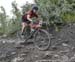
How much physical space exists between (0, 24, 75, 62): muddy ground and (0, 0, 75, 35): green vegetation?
0.60 m

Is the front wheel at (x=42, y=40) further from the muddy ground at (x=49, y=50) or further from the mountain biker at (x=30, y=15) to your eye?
the mountain biker at (x=30, y=15)

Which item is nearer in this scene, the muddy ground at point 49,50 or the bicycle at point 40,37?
the muddy ground at point 49,50

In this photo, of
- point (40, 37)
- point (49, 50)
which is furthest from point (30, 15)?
point (49, 50)

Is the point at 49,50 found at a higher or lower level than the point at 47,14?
lower

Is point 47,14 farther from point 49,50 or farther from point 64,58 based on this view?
point 64,58

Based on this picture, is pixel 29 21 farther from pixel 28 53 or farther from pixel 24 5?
pixel 24 5

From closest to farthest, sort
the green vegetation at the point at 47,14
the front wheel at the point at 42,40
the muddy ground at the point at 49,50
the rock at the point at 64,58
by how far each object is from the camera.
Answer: the rock at the point at 64,58
the muddy ground at the point at 49,50
the front wheel at the point at 42,40
the green vegetation at the point at 47,14

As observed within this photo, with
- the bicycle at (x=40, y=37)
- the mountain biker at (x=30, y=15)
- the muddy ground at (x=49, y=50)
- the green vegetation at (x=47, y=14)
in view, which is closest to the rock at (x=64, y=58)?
the muddy ground at (x=49, y=50)

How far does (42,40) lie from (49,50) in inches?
14.6

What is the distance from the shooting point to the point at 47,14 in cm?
1284

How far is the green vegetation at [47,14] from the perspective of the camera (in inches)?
504

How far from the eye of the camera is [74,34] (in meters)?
11.7

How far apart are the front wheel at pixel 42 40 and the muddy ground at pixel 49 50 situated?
0.13 metres

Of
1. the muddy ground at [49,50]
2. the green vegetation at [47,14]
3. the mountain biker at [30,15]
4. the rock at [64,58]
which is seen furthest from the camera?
the green vegetation at [47,14]
